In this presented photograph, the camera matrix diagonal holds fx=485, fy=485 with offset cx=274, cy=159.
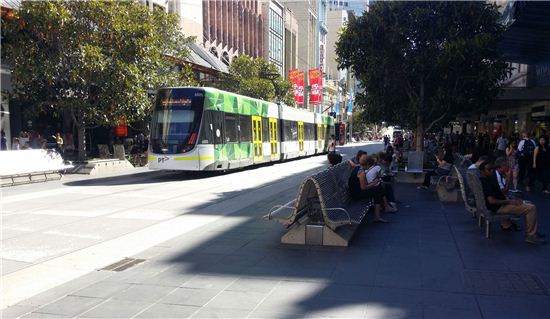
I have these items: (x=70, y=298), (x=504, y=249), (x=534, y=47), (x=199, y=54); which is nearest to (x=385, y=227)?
(x=504, y=249)

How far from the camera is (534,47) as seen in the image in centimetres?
2167

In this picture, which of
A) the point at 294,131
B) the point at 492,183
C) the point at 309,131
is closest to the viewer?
the point at 492,183

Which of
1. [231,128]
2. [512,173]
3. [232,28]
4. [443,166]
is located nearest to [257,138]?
[231,128]

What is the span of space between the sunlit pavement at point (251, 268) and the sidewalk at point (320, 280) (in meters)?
0.01

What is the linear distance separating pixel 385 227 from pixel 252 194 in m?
5.63

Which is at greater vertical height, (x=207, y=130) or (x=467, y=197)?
(x=207, y=130)

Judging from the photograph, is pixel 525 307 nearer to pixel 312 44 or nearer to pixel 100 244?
pixel 100 244

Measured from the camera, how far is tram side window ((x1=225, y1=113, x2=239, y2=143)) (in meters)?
20.4

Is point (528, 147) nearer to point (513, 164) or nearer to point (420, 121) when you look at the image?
point (513, 164)

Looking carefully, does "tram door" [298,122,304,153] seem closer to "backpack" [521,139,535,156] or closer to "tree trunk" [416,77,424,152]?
"tree trunk" [416,77,424,152]

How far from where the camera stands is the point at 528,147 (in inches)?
620

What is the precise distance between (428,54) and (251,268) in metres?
12.1

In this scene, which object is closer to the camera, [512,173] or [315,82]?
[512,173]

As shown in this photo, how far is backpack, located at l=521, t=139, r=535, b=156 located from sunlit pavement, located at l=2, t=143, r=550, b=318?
18.7 feet
